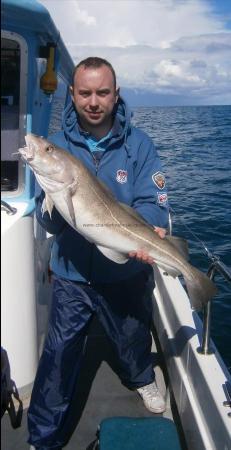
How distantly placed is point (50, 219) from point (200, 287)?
1.20m

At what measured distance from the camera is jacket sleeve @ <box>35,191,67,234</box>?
10.6ft

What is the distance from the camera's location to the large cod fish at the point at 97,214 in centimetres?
284

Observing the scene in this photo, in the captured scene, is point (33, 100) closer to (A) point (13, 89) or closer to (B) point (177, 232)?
(A) point (13, 89)

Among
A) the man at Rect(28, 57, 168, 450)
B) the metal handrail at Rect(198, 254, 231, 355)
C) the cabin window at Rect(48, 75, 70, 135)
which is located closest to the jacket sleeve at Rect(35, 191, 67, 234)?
the man at Rect(28, 57, 168, 450)

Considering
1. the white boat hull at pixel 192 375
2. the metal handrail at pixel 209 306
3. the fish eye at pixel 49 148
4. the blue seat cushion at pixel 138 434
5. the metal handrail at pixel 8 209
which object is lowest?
the blue seat cushion at pixel 138 434

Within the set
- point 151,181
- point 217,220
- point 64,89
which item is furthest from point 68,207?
point 217,220

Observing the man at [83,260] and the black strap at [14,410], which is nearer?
the man at [83,260]

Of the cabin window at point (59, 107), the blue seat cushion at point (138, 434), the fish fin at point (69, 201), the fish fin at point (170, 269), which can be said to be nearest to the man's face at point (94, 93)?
the fish fin at point (69, 201)

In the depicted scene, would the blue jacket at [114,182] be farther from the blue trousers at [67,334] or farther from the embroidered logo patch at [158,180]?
the blue trousers at [67,334]

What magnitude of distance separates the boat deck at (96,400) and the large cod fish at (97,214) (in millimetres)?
1400

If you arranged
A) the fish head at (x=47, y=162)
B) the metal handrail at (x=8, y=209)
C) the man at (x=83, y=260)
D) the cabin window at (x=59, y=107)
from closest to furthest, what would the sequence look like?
1. the fish head at (x=47, y=162)
2. the man at (x=83, y=260)
3. the metal handrail at (x=8, y=209)
4. the cabin window at (x=59, y=107)

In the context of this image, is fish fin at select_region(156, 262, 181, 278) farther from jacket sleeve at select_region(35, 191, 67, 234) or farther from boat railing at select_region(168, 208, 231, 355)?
jacket sleeve at select_region(35, 191, 67, 234)

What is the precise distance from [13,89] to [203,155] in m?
22.2

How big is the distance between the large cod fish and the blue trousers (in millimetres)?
Answer: 504
